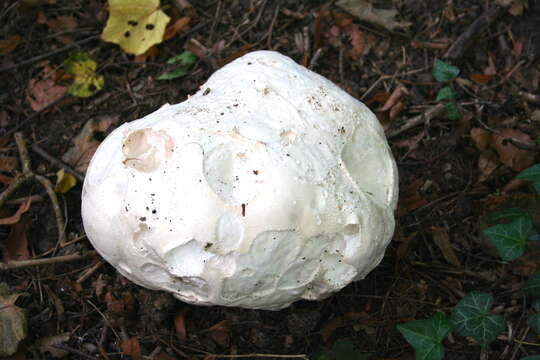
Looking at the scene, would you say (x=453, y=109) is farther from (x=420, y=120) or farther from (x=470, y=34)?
(x=470, y=34)

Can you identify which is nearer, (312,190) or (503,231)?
(312,190)

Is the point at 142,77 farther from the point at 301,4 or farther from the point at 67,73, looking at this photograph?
the point at 301,4

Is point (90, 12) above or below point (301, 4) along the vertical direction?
below

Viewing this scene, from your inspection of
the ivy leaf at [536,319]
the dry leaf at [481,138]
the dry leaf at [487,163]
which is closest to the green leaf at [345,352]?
the ivy leaf at [536,319]

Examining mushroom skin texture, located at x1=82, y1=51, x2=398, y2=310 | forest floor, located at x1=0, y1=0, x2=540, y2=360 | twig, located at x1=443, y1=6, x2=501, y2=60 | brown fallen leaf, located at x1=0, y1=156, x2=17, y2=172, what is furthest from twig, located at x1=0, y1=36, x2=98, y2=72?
twig, located at x1=443, y1=6, x2=501, y2=60

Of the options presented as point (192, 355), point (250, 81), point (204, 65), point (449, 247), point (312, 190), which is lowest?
point (192, 355)

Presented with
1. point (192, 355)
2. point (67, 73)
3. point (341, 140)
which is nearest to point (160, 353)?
point (192, 355)

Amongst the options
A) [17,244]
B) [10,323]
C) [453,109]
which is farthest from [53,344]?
[453,109]
